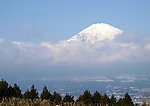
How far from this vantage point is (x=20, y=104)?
46.9 feet

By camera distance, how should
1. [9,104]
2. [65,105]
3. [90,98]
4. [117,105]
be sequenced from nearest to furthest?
[9,104], [65,105], [117,105], [90,98]

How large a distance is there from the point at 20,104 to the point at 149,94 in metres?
5.65

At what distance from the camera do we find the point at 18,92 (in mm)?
27219

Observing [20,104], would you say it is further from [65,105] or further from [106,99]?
[106,99]

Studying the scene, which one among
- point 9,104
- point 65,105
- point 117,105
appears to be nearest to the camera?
point 9,104

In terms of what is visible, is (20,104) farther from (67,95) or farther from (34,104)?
(67,95)

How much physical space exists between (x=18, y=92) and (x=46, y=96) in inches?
103

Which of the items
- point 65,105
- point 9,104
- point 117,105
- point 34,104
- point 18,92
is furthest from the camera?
point 18,92

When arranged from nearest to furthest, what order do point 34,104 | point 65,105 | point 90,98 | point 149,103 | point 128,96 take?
1. point 149,103
2. point 34,104
3. point 65,105
4. point 128,96
5. point 90,98

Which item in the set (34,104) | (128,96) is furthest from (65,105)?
(128,96)

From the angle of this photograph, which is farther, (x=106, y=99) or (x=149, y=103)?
(x=106, y=99)

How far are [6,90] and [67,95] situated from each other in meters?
5.30

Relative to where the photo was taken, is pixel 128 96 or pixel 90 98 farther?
pixel 90 98

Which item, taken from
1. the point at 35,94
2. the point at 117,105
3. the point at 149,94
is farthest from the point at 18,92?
the point at 149,94
